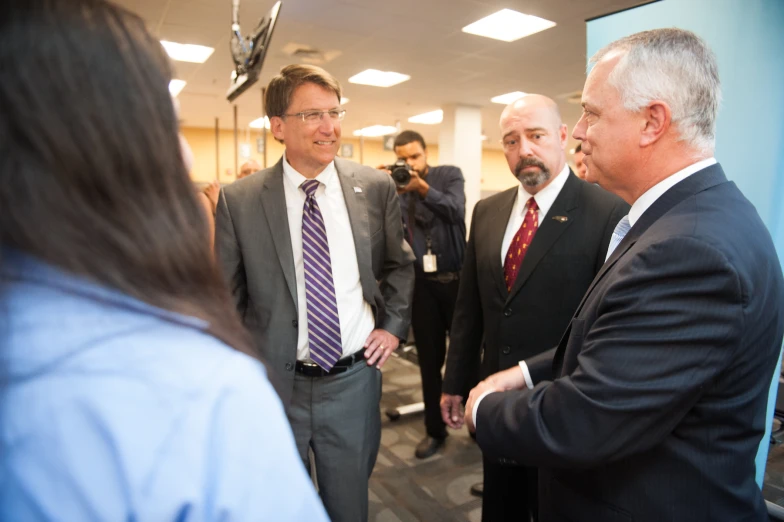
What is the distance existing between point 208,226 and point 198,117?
37.9 ft

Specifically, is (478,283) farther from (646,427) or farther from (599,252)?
(646,427)

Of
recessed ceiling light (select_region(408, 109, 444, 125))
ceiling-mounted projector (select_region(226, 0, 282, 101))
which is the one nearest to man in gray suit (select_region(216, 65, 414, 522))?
ceiling-mounted projector (select_region(226, 0, 282, 101))

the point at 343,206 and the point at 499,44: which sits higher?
the point at 499,44

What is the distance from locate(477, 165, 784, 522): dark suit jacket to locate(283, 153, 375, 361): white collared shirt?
0.83 meters

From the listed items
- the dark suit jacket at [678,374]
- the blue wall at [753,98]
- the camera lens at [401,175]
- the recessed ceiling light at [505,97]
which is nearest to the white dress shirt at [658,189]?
the dark suit jacket at [678,374]

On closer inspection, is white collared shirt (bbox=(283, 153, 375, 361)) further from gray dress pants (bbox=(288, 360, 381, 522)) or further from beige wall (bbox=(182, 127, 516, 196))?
beige wall (bbox=(182, 127, 516, 196))

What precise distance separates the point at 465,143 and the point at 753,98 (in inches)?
286

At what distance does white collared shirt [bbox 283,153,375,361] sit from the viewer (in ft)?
5.54

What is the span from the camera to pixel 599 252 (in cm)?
168

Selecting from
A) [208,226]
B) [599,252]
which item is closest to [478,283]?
[599,252]

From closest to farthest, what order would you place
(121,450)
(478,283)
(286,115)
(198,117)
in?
(121,450) < (286,115) < (478,283) < (198,117)

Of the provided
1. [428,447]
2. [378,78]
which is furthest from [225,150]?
[428,447]

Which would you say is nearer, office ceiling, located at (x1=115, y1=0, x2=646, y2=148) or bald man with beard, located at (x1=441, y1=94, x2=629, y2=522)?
Answer: bald man with beard, located at (x1=441, y1=94, x2=629, y2=522)

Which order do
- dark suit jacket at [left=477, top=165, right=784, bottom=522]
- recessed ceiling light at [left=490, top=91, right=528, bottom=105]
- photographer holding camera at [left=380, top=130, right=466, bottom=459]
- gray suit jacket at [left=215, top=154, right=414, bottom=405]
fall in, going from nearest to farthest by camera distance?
1. dark suit jacket at [left=477, top=165, right=784, bottom=522]
2. gray suit jacket at [left=215, top=154, right=414, bottom=405]
3. photographer holding camera at [left=380, top=130, right=466, bottom=459]
4. recessed ceiling light at [left=490, top=91, right=528, bottom=105]
